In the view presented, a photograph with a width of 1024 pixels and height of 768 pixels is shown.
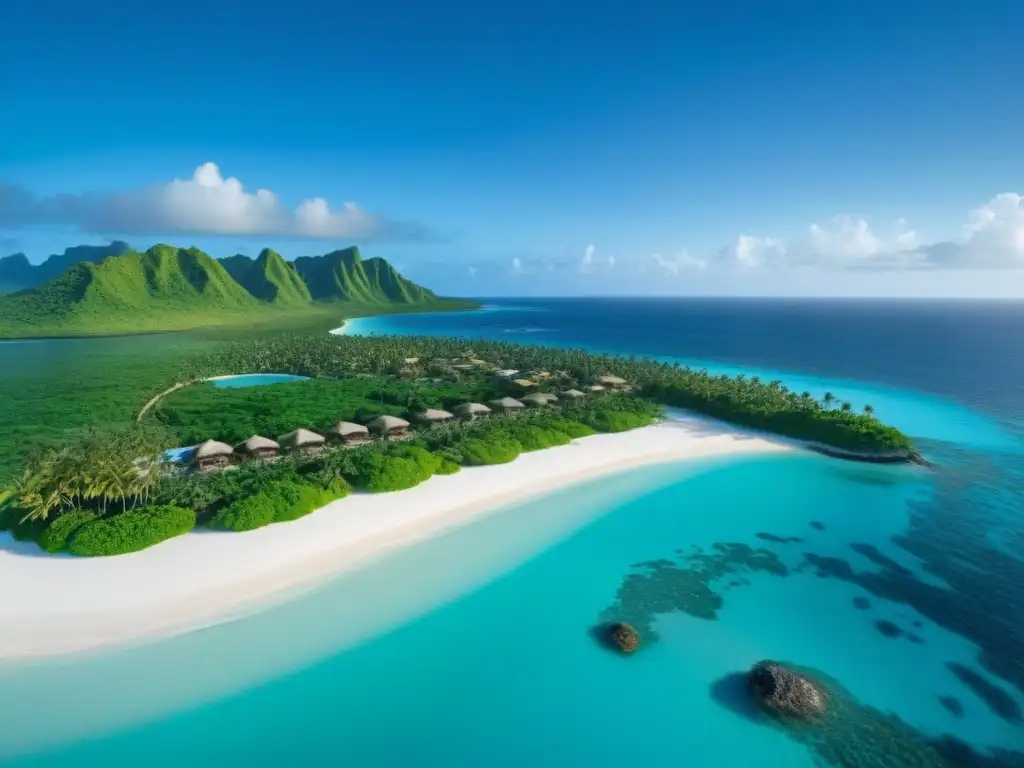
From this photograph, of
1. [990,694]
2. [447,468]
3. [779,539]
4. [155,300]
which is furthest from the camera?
[155,300]

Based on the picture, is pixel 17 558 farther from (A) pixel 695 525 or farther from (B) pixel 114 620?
(A) pixel 695 525

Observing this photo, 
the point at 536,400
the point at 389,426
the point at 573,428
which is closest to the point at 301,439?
the point at 389,426

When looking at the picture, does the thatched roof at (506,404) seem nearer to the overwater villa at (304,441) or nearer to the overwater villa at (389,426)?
the overwater villa at (389,426)

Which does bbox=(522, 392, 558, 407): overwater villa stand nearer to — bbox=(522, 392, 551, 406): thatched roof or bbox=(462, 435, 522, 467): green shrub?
bbox=(522, 392, 551, 406): thatched roof

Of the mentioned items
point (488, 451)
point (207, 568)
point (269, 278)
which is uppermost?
point (269, 278)

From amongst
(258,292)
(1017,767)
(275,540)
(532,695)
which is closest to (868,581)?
(1017,767)

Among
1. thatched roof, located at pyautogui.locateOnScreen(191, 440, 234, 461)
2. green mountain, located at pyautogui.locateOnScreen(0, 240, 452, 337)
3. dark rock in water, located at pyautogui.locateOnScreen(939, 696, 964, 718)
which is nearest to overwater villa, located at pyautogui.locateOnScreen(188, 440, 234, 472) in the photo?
thatched roof, located at pyautogui.locateOnScreen(191, 440, 234, 461)

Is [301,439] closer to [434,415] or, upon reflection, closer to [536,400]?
[434,415]
